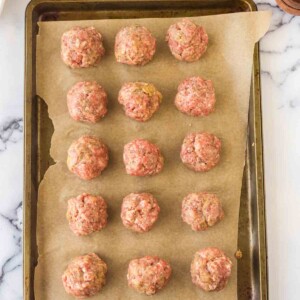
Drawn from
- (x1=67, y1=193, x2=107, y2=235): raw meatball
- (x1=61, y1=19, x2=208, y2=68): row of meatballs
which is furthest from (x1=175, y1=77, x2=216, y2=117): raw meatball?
(x1=67, y1=193, x2=107, y2=235): raw meatball

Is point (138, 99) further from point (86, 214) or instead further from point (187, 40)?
point (86, 214)

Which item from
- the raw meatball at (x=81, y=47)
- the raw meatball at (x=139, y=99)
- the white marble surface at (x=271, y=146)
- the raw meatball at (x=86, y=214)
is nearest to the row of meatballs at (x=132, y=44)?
the raw meatball at (x=81, y=47)

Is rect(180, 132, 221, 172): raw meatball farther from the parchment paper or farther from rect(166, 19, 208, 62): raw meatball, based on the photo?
rect(166, 19, 208, 62): raw meatball

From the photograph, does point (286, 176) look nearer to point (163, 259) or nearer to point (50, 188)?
point (163, 259)

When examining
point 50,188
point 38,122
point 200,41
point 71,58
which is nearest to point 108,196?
point 50,188

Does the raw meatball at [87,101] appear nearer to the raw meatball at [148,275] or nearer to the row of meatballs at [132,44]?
the row of meatballs at [132,44]

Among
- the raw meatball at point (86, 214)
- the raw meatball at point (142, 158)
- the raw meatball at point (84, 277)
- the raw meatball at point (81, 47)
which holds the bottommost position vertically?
the raw meatball at point (84, 277)

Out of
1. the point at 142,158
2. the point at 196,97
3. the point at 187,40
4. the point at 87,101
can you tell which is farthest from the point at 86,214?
the point at 187,40
